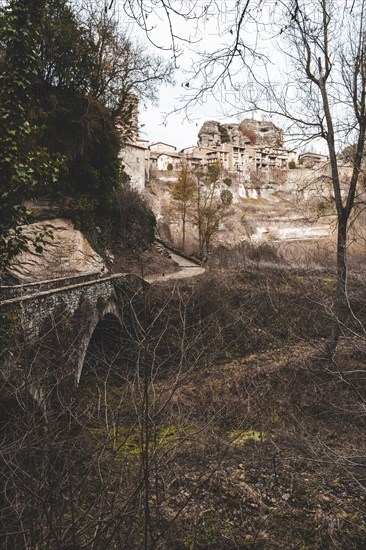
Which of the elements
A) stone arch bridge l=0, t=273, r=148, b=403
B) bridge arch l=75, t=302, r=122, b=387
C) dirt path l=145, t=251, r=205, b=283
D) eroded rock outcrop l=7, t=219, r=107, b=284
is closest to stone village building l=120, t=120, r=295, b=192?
dirt path l=145, t=251, r=205, b=283

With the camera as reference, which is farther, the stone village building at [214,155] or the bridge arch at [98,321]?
the stone village building at [214,155]

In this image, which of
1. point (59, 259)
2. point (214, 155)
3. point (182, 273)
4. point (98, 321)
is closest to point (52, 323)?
point (98, 321)

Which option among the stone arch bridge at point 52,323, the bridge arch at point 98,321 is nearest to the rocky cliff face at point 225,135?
the bridge arch at point 98,321

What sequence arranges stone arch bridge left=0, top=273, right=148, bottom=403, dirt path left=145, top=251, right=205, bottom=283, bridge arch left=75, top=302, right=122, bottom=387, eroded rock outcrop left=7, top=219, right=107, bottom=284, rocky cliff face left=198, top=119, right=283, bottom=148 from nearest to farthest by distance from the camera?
stone arch bridge left=0, top=273, right=148, bottom=403 → bridge arch left=75, top=302, right=122, bottom=387 → eroded rock outcrop left=7, top=219, right=107, bottom=284 → dirt path left=145, top=251, right=205, bottom=283 → rocky cliff face left=198, top=119, right=283, bottom=148

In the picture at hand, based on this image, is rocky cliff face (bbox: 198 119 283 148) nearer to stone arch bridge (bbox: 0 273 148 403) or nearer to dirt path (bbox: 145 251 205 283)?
dirt path (bbox: 145 251 205 283)

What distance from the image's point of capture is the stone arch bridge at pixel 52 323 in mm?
5309

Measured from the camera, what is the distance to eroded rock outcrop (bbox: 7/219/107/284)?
12406mm

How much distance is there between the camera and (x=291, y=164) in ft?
202

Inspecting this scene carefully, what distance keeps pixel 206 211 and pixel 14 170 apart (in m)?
24.1

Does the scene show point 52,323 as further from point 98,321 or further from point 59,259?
point 59,259

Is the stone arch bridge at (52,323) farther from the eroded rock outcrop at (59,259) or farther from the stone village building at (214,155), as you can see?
the stone village building at (214,155)

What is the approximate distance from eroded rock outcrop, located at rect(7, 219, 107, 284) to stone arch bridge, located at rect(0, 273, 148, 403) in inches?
65.9

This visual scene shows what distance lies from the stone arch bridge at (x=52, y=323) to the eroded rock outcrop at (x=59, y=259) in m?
1.67

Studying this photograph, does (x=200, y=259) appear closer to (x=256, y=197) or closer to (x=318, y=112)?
(x=318, y=112)
